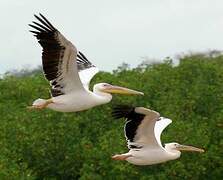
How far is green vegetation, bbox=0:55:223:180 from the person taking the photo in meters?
21.0

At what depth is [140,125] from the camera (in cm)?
1350

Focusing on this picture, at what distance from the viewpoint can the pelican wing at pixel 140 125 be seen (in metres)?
12.8

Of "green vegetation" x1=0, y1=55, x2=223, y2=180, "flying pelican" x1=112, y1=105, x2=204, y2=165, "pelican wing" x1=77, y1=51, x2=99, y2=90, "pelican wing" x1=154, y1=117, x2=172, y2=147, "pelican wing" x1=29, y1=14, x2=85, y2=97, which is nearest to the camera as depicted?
"pelican wing" x1=29, y1=14, x2=85, y2=97

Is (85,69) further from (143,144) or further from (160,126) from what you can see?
(143,144)

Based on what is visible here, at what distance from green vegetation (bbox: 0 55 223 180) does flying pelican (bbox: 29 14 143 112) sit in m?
6.13

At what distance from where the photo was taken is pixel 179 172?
2062 centimetres

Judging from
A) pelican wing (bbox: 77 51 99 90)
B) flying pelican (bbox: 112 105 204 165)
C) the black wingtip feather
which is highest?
pelican wing (bbox: 77 51 99 90)

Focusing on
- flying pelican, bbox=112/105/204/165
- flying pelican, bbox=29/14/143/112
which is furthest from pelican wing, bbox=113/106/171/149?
flying pelican, bbox=29/14/143/112

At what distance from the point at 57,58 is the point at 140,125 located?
1988 mm

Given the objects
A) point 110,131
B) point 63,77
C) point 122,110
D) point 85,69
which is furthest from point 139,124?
point 110,131

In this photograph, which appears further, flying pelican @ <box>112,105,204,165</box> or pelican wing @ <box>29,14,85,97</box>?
flying pelican @ <box>112,105,204,165</box>

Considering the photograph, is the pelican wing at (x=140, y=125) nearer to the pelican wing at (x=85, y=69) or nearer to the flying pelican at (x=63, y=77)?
the flying pelican at (x=63, y=77)

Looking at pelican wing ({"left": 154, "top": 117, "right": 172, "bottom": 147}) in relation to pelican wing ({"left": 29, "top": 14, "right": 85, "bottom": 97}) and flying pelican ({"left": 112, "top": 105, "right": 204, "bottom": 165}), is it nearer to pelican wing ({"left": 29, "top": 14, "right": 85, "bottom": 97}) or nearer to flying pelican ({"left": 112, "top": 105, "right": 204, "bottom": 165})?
flying pelican ({"left": 112, "top": 105, "right": 204, "bottom": 165})

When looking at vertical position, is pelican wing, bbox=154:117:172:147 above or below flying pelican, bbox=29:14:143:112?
below
